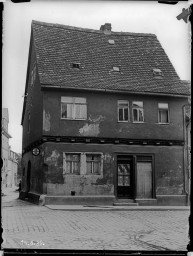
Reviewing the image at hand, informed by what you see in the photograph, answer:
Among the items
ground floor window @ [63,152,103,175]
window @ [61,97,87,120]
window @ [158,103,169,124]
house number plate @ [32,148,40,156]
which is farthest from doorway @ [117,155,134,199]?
house number plate @ [32,148,40,156]

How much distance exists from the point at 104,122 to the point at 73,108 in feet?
5.55

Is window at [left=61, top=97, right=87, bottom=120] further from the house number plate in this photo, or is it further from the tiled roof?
the house number plate

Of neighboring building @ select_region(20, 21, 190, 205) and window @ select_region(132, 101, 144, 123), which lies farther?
window @ select_region(132, 101, 144, 123)

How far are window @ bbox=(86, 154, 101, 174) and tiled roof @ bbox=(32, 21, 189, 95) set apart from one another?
345 centimetres

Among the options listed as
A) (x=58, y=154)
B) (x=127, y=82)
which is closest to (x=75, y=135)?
(x=58, y=154)

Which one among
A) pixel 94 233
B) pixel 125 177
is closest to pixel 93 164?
pixel 125 177

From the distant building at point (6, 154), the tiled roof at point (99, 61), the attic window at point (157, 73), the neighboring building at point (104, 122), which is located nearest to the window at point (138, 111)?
the neighboring building at point (104, 122)

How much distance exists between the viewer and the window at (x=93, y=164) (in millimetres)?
18625

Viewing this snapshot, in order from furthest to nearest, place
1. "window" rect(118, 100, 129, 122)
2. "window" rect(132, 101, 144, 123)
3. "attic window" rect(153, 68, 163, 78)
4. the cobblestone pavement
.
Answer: "attic window" rect(153, 68, 163, 78) < "window" rect(132, 101, 144, 123) < "window" rect(118, 100, 129, 122) < the cobblestone pavement

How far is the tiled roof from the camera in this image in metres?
18.8

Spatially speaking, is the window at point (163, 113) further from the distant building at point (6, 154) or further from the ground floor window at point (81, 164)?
the distant building at point (6, 154)

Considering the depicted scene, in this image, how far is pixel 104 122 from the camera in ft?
62.0

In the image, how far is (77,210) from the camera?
15.8 metres

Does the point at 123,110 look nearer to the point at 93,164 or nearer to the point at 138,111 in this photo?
the point at 138,111
